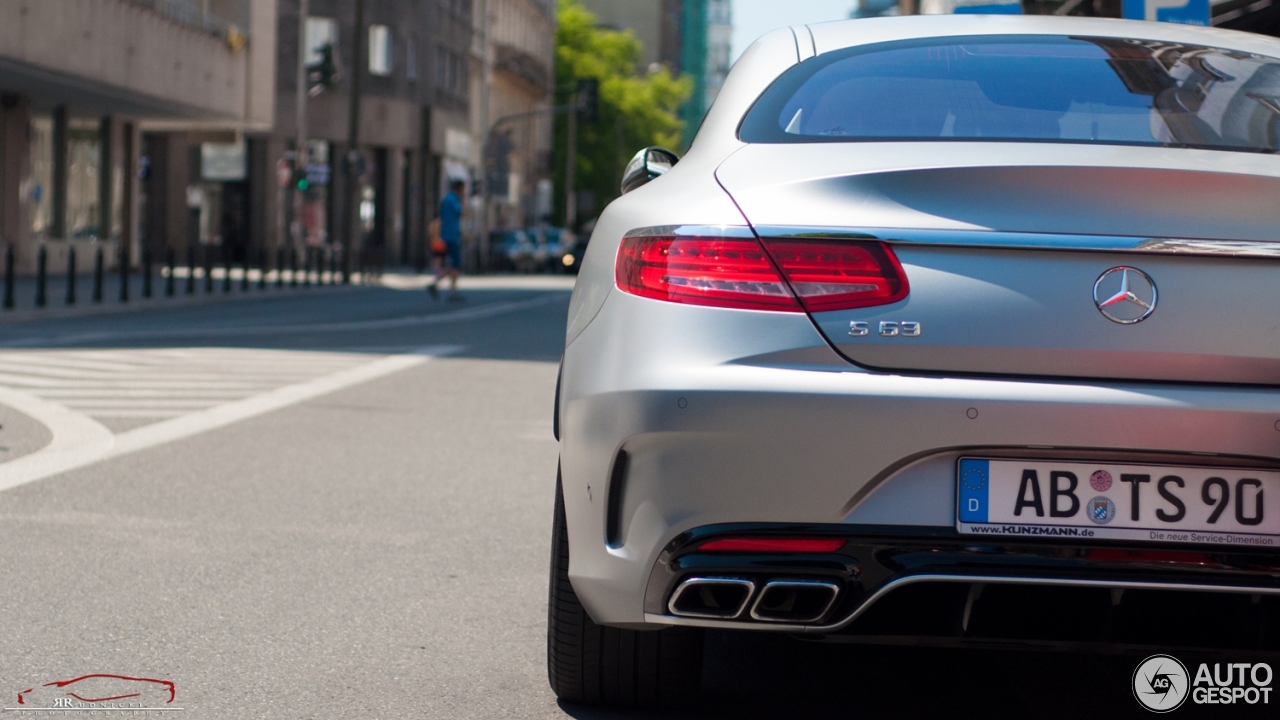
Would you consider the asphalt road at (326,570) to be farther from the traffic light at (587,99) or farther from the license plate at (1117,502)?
the traffic light at (587,99)

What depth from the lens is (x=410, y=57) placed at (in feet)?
213

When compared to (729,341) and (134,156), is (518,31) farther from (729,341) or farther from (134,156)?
(729,341)

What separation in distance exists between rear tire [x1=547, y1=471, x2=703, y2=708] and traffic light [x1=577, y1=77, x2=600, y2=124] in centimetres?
5244

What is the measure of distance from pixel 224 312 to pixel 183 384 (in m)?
12.1

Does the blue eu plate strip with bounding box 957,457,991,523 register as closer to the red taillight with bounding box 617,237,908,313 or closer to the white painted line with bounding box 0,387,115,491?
the red taillight with bounding box 617,237,908,313

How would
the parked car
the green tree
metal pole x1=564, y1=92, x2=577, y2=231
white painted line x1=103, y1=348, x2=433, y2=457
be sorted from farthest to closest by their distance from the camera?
the green tree → metal pole x1=564, y1=92, x2=577, y2=231 → the parked car → white painted line x1=103, y1=348, x2=433, y2=457

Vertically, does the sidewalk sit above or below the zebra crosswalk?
below

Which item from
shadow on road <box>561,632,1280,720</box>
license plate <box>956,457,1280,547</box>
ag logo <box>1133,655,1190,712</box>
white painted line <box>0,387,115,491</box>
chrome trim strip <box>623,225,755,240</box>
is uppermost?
chrome trim strip <box>623,225,755,240</box>

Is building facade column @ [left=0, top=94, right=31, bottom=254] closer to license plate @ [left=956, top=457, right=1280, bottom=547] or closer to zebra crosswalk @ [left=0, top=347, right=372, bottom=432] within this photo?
zebra crosswalk @ [left=0, top=347, right=372, bottom=432]

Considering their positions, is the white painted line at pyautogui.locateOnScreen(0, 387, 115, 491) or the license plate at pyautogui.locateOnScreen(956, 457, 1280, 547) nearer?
the license plate at pyautogui.locateOnScreen(956, 457, 1280, 547)

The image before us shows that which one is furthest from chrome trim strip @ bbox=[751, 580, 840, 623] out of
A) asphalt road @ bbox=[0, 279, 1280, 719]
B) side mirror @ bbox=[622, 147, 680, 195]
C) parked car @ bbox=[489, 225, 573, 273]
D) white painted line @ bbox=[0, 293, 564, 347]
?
parked car @ bbox=[489, 225, 573, 273]

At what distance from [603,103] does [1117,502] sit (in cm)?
9606

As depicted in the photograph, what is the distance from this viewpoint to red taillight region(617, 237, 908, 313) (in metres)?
3.32

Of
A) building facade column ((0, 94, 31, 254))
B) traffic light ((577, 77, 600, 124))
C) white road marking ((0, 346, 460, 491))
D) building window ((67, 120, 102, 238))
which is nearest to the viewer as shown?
white road marking ((0, 346, 460, 491))
